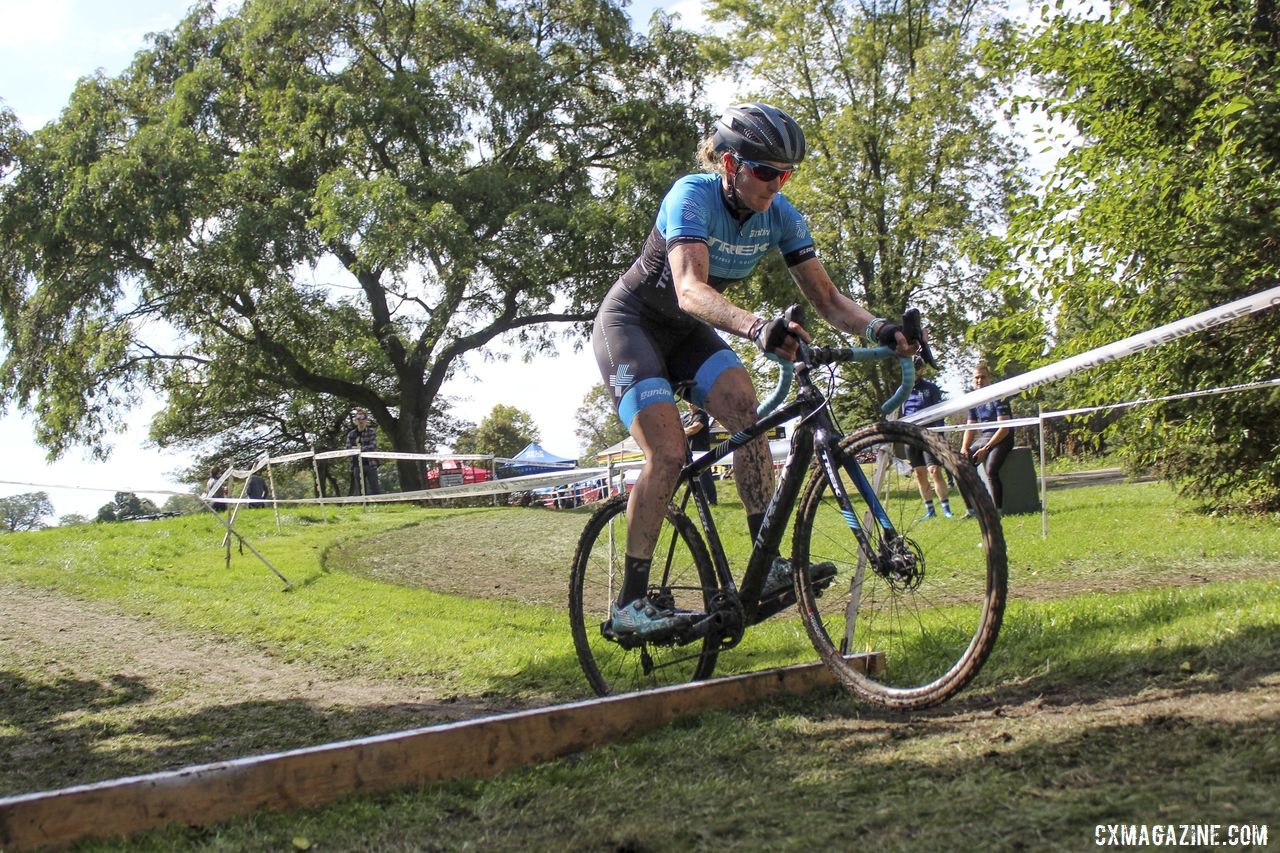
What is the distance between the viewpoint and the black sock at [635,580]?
480cm

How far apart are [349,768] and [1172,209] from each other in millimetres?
8966

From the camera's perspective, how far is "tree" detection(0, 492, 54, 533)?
18234 millimetres

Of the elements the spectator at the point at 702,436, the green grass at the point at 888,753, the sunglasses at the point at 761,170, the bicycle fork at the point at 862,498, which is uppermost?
the sunglasses at the point at 761,170

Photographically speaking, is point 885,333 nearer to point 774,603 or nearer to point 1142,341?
point 1142,341

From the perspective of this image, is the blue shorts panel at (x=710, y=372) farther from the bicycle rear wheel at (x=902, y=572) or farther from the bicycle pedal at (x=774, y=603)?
the bicycle pedal at (x=774, y=603)

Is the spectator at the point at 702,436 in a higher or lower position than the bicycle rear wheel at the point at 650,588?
higher

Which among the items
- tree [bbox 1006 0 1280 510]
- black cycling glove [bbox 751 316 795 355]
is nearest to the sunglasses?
black cycling glove [bbox 751 316 795 355]

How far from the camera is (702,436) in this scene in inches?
221

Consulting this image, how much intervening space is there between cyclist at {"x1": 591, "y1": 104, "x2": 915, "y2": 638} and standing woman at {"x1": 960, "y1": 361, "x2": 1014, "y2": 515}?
739 cm

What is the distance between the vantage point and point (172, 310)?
94.2 ft

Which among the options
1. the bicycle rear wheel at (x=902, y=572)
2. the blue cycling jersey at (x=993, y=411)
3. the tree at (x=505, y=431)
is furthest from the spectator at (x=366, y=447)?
the tree at (x=505, y=431)

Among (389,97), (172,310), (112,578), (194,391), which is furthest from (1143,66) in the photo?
(194,391)

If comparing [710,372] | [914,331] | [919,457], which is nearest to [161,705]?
[710,372]

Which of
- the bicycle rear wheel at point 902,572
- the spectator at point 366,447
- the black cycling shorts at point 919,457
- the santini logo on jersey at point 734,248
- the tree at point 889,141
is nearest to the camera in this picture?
the bicycle rear wheel at point 902,572
